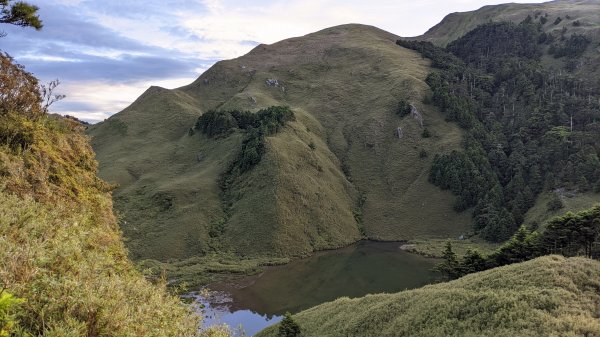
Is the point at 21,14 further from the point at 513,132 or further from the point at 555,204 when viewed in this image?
the point at 513,132

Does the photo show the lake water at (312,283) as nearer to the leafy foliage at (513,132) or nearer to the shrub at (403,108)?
the leafy foliage at (513,132)

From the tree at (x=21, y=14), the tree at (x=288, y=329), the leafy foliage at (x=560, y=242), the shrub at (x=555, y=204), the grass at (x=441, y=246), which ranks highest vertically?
the tree at (x=21, y=14)

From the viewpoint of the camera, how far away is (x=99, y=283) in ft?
35.1

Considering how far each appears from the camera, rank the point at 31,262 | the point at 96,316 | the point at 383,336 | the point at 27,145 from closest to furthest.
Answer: the point at 96,316
the point at 31,262
the point at 27,145
the point at 383,336

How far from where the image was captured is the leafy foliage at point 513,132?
9950 centimetres

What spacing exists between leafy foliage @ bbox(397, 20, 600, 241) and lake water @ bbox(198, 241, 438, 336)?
29624 mm

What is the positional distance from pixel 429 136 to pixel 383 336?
354ft

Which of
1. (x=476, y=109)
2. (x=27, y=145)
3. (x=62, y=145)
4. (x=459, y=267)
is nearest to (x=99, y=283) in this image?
(x=27, y=145)

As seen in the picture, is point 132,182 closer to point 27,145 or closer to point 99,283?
point 27,145

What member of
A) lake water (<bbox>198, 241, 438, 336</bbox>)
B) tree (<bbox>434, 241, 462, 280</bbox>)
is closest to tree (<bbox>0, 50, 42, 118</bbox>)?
lake water (<bbox>198, 241, 438, 336</bbox>)

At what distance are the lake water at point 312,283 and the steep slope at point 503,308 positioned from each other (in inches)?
1079

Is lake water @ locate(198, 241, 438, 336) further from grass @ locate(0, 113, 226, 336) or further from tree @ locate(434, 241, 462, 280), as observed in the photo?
grass @ locate(0, 113, 226, 336)

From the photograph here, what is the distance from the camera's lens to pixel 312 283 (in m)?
73.4

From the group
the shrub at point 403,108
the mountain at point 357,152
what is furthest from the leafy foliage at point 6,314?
the shrub at point 403,108
